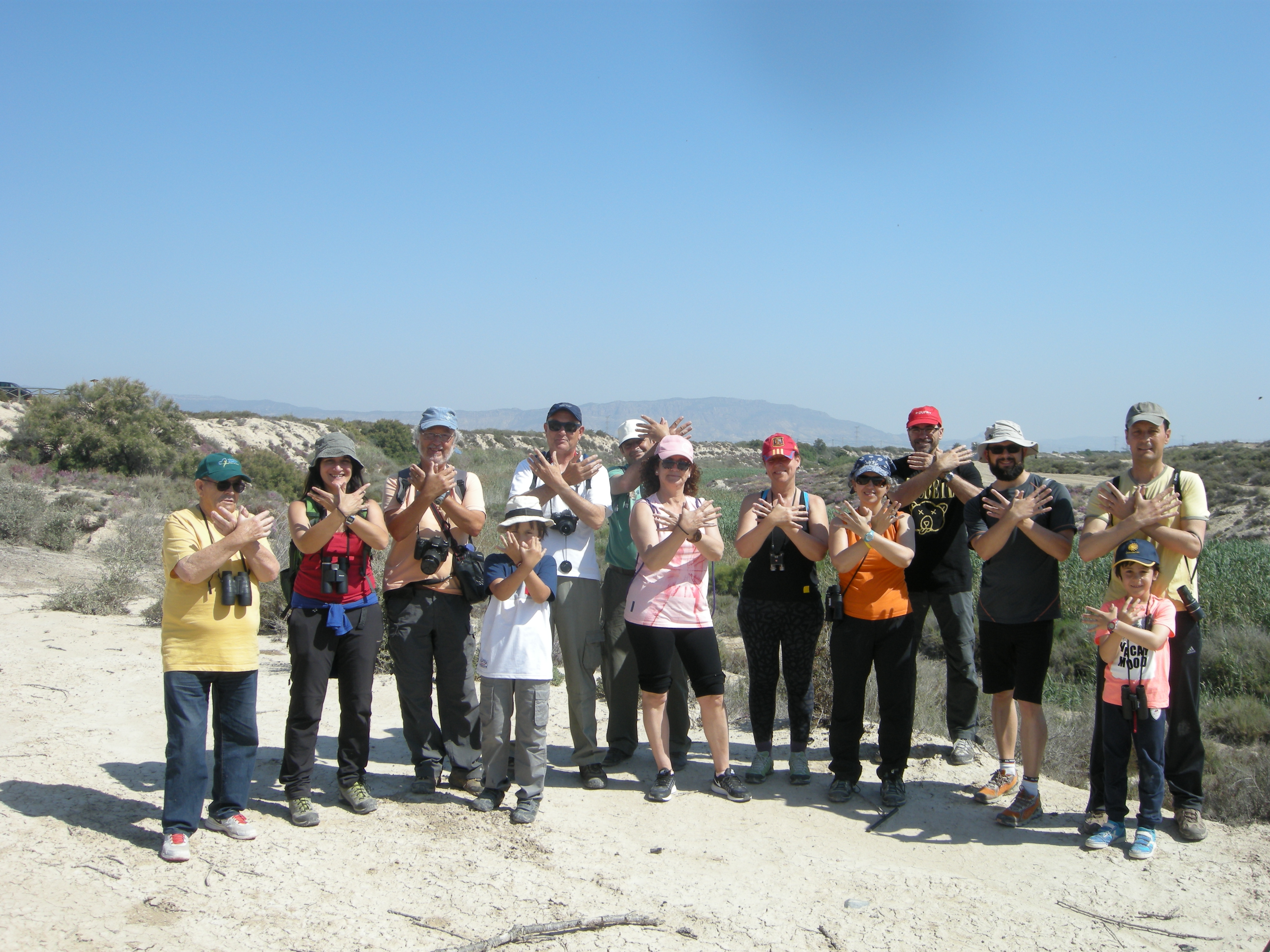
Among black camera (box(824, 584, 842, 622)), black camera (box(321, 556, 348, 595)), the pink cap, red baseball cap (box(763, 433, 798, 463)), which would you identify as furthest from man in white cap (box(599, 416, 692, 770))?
black camera (box(321, 556, 348, 595))

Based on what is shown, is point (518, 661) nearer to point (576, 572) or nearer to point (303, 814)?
point (576, 572)

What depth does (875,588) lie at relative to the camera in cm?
487

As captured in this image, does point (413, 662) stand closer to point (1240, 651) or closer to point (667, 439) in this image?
point (667, 439)

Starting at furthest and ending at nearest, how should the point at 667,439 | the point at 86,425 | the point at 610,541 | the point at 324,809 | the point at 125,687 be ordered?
the point at 86,425 → the point at 125,687 → the point at 610,541 → the point at 667,439 → the point at 324,809

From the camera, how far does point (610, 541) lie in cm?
546

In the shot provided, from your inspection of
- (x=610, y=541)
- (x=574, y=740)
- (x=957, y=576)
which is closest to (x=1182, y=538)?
(x=957, y=576)

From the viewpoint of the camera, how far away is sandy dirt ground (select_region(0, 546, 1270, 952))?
3531 millimetres

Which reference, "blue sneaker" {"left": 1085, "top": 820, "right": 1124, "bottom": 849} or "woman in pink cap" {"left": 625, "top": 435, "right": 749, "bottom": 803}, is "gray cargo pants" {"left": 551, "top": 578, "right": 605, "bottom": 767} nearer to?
"woman in pink cap" {"left": 625, "top": 435, "right": 749, "bottom": 803}

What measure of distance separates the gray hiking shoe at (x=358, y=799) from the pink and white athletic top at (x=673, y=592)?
5.60 ft

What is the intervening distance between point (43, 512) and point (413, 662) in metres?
13.1

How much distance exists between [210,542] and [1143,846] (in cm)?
480

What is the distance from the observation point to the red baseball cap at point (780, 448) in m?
4.93

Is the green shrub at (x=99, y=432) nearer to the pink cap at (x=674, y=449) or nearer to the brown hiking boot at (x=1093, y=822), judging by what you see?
the pink cap at (x=674, y=449)

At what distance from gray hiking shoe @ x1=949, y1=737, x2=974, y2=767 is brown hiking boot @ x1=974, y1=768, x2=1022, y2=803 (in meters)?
0.62
